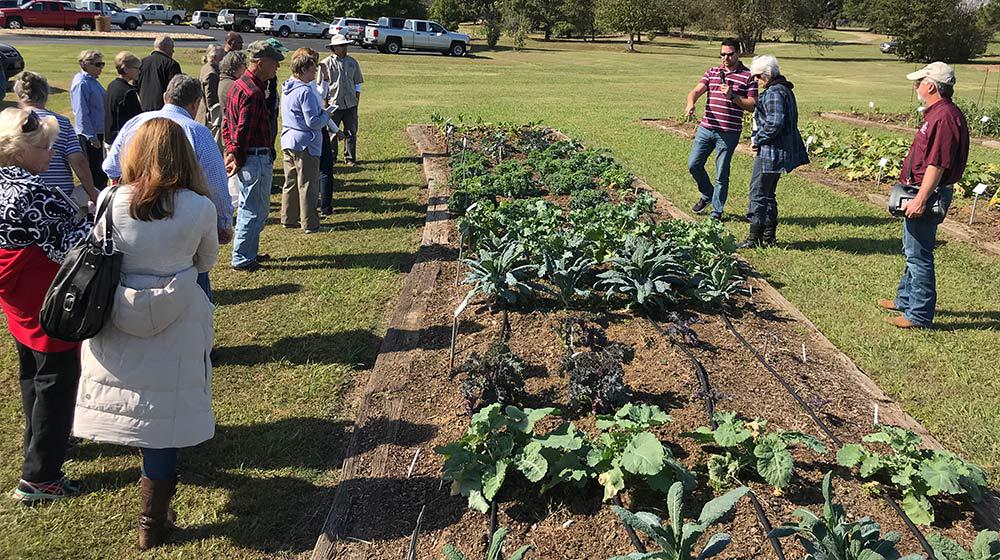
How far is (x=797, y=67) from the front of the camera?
40.3 metres

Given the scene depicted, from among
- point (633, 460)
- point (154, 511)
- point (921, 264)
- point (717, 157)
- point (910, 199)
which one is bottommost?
point (154, 511)

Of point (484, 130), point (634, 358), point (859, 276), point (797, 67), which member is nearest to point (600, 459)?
point (634, 358)

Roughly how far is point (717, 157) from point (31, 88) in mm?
6834

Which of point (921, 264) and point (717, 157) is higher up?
point (717, 157)

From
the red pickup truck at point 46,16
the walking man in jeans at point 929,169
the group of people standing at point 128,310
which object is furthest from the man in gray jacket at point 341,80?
the red pickup truck at point 46,16

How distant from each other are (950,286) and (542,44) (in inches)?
2053

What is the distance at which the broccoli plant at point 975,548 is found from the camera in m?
2.75

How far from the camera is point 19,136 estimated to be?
11.1 ft

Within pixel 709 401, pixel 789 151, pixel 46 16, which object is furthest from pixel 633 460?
pixel 46 16

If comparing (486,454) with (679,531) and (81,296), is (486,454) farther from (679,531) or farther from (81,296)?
(81,296)

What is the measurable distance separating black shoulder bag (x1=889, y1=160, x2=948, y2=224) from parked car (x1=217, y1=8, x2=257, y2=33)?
5058 centimetres

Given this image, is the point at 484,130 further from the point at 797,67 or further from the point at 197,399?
the point at 797,67

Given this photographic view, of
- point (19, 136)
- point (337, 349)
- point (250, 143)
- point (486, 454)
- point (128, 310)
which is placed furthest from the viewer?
point (250, 143)

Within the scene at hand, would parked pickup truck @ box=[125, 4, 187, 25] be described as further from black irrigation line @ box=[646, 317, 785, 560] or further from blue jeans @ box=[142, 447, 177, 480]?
blue jeans @ box=[142, 447, 177, 480]
